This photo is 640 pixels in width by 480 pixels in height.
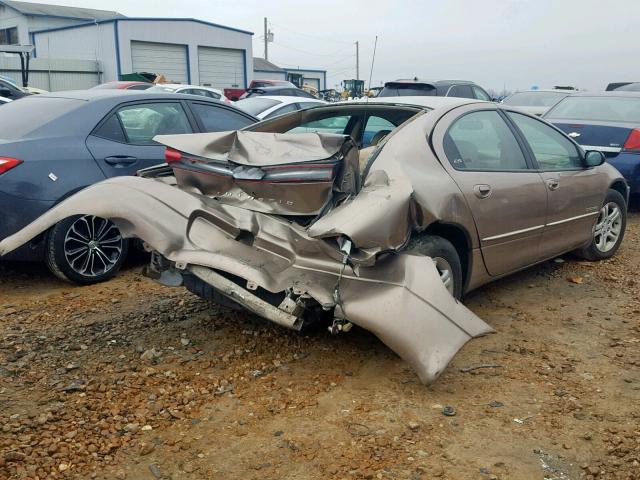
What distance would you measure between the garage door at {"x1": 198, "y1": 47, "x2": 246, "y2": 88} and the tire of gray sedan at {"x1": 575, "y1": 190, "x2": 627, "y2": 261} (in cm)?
3249

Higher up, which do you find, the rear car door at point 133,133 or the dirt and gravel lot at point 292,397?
the rear car door at point 133,133

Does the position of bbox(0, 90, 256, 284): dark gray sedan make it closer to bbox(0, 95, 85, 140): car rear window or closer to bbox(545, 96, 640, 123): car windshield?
bbox(0, 95, 85, 140): car rear window

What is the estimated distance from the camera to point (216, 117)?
6398 mm

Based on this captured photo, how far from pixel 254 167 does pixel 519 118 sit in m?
2.45

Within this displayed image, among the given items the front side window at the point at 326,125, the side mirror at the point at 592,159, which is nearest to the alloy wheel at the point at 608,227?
the side mirror at the point at 592,159

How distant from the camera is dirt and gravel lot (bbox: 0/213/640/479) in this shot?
9.35 feet

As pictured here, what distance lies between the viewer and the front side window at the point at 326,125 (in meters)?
5.03

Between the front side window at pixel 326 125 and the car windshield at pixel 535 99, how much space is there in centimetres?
958

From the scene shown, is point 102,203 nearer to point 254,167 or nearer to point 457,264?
point 254,167

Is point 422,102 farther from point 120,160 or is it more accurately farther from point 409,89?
point 409,89

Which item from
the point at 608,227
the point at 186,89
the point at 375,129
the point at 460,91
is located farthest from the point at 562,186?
the point at 186,89

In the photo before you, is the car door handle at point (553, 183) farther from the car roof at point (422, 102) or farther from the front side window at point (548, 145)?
the car roof at point (422, 102)

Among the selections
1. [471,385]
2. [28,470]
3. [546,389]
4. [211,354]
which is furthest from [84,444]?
[546,389]

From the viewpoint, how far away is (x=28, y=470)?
274 cm
